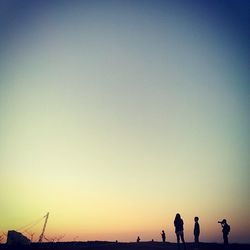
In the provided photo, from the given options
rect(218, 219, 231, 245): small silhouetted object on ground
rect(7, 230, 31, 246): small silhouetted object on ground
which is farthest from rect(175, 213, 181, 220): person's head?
rect(7, 230, 31, 246): small silhouetted object on ground

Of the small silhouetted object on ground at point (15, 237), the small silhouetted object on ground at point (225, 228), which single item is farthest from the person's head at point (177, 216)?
the small silhouetted object on ground at point (15, 237)

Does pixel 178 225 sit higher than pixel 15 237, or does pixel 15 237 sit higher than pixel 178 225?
pixel 178 225

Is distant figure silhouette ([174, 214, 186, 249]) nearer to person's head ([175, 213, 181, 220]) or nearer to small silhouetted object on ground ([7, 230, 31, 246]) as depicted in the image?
person's head ([175, 213, 181, 220])

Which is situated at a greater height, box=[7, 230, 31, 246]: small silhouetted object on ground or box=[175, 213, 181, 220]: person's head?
box=[175, 213, 181, 220]: person's head

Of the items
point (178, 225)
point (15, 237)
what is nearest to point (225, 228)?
point (178, 225)

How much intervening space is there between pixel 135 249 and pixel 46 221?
13120cm

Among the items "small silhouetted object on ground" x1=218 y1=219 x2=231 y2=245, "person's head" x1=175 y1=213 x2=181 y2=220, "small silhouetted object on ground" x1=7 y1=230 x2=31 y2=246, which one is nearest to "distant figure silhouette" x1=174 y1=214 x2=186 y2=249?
"person's head" x1=175 y1=213 x2=181 y2=220

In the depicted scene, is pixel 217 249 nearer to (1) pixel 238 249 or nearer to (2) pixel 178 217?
(1) pixel 238 249

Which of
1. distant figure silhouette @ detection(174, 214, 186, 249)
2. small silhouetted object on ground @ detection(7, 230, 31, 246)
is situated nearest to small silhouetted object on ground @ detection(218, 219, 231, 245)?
distant figure silhouette @ detection(174, 214, 186, 249)

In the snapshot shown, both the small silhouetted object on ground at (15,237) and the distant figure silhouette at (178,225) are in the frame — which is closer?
the distant figure silhouette at (178,225)

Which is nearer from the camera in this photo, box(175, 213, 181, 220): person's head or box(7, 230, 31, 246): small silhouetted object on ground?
box(175, 213, 181, 220): person's head

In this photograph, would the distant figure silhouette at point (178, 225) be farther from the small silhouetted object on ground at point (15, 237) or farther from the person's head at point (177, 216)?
the small silhouetted object on ground at point (15, 237)

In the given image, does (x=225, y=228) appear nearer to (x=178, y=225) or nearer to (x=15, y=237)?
(x=178, y=225)

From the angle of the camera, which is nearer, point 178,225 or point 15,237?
point 178,225
